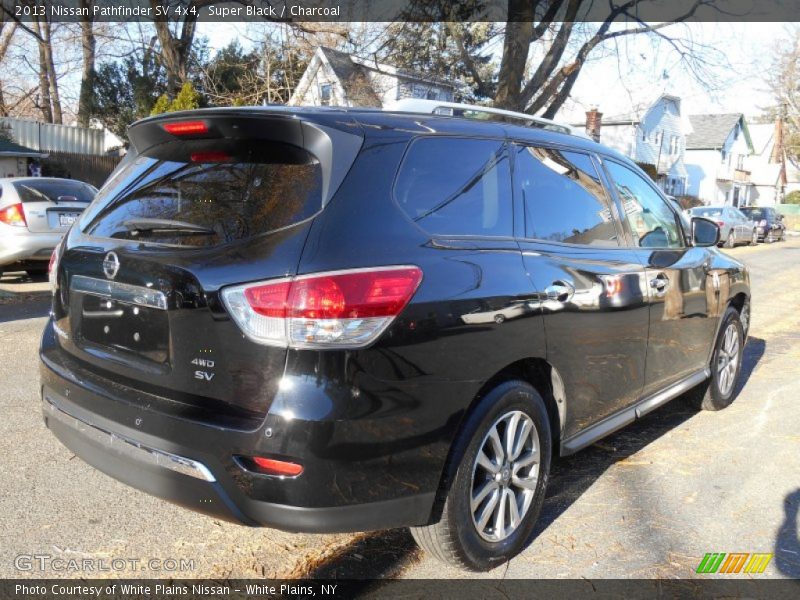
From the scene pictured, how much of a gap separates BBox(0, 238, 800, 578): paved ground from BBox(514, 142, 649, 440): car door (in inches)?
Answer: 19.0

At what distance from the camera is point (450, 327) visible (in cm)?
275

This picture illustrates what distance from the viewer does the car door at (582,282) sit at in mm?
3383

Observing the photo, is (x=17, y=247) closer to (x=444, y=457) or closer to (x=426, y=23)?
(x=444, y=457)

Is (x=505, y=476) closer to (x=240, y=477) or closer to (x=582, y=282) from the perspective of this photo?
(x=582, y=282)

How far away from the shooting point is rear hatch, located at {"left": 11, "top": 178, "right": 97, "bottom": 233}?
9.77 metres

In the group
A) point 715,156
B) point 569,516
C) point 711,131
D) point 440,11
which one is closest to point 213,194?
point 569,516

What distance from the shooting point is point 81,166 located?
24.8 metres

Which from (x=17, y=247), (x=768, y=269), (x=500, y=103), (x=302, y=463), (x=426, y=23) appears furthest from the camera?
(x=426, y=23)

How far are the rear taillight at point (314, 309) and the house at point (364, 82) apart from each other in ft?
66.4

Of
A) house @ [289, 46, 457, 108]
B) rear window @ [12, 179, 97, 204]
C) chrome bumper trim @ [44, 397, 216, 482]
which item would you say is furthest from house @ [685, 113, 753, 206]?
chrome bumper trim @ [44, 397, 216, 482]

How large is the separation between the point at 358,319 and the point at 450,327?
420 mm

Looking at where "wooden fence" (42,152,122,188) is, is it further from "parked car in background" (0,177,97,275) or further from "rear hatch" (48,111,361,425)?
"rear hatch" (48,111,361,425)

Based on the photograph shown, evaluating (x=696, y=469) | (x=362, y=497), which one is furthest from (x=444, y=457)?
(x=696, y=469)

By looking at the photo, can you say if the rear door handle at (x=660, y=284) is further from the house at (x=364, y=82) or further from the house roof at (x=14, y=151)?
the house roof at (x=14, y=151)
